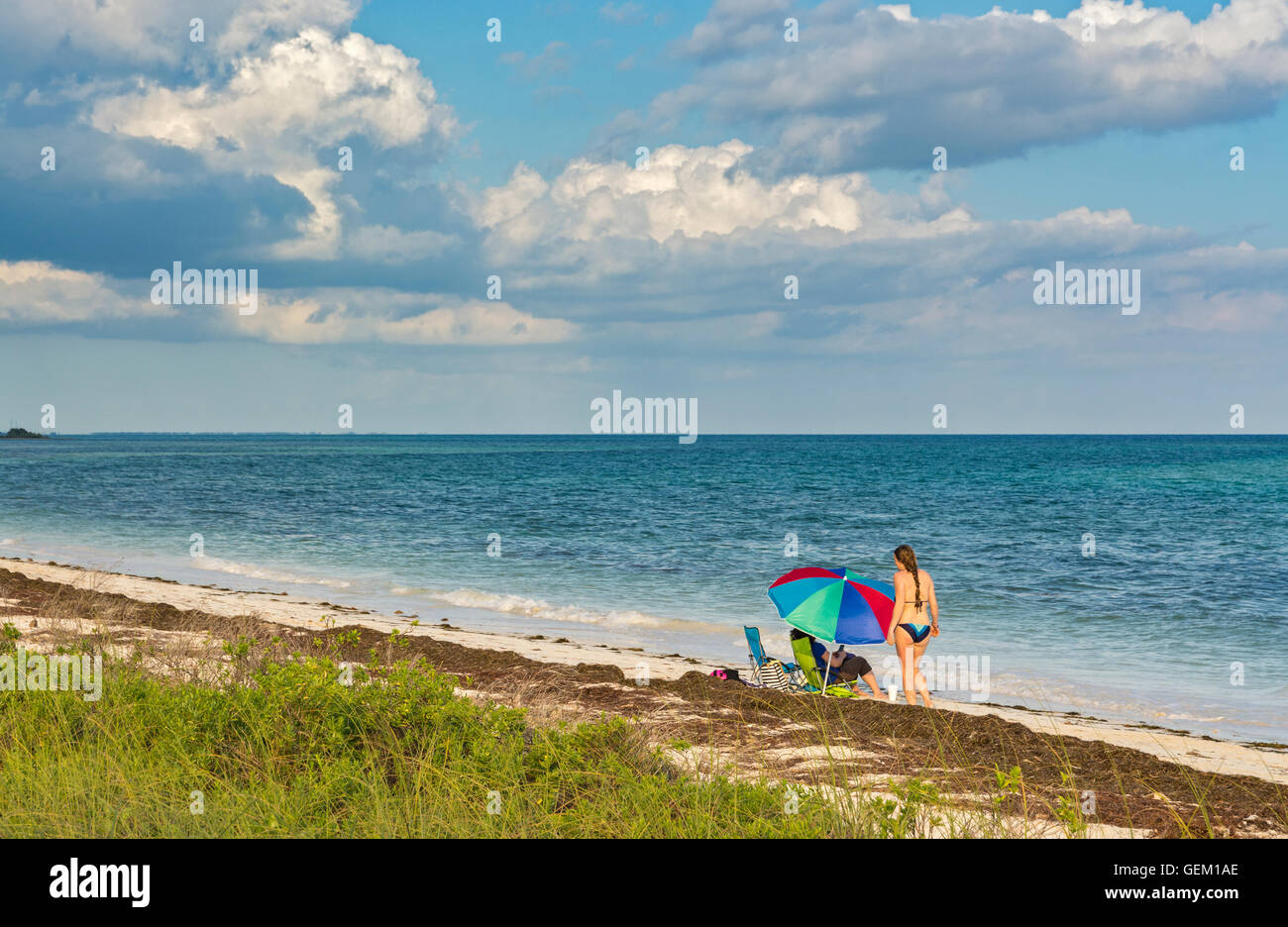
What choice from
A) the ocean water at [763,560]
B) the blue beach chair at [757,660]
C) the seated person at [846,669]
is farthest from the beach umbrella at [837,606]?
the ocean water at [763,560]

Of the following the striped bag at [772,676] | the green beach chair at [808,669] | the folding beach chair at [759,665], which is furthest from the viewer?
the folding beach chair at [759,665]

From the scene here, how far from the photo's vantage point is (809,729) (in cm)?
886

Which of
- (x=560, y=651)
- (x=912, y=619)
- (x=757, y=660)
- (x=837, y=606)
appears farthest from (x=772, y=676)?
(x=560, y=651)

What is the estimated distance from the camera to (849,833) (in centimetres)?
494

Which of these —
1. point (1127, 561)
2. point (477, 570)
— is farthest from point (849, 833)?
point (1127, 561)

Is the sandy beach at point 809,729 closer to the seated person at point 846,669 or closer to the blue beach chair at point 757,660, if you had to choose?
the blue beach chair at point 757,660

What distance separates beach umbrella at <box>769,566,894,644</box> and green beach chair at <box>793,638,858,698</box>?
0.29 meters

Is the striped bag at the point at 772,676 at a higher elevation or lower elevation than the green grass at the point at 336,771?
lower

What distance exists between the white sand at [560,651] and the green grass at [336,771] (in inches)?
185

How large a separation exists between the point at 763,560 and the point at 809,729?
696 inches

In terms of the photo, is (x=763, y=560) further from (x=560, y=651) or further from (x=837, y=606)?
(x=837, y=606)

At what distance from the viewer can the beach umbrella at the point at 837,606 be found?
1148cm

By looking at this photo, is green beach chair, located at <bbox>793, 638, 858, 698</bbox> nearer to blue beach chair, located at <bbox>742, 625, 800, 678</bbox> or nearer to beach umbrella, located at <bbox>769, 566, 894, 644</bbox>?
blue beach chair, located at <bbox>742, 625, 800, 678</bbox>
